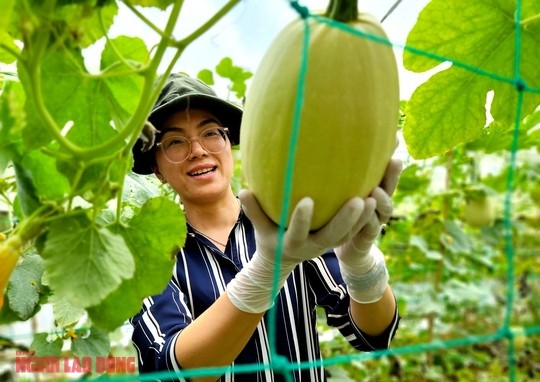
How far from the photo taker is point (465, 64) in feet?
2.87

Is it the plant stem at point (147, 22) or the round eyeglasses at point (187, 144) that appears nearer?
the plant stem at point (147, 22)

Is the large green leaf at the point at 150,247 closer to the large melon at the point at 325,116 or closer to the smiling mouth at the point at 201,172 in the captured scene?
the large melon at the point at 325,116

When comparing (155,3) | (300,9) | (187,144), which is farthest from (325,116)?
(187,144)

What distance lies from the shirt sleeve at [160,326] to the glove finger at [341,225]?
47cm

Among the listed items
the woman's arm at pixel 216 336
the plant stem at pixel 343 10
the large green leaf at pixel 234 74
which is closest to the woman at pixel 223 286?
the woman's arm at pixel 216 336

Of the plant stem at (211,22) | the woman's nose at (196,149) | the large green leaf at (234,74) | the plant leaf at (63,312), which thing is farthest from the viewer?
the large green leaf at (234,74)

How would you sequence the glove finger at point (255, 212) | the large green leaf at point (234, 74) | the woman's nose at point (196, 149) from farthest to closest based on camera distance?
the large green leaf at point (234, 74), the woman's nose at point (196, 149), the glove finger at point (255, 212)

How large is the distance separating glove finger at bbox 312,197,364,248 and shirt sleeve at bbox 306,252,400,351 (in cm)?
54

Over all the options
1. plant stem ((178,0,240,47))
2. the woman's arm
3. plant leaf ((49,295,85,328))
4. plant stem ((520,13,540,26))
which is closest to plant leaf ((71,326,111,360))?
plant leaf ((49,295,85,328))

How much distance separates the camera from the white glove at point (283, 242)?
623mm

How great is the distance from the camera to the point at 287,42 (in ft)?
2.06

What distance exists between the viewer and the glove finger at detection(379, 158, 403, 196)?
0.69m

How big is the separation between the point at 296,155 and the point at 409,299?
A: 3.06 metres

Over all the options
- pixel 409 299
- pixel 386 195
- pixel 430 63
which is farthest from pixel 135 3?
pixel 409 299
